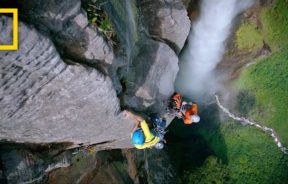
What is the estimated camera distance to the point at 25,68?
782cm

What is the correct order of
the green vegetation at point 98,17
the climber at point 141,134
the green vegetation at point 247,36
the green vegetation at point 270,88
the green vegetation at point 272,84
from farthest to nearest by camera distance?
the green vegetation at point 270,88 → the green vegetation at point 272,84 → the green vegetation at point 247,36 → the climber at point 141,134 → the green vegetation at point 98,17

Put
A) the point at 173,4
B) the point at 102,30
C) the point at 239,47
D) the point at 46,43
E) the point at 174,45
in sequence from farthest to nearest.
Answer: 1. the point at 239,47
2. the point at 174,45
3. the point at 173,4
4. the point at 102,30
5. the point at 46,43

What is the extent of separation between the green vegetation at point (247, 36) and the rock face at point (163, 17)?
7488 mm

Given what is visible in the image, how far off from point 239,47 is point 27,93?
16.1 meters

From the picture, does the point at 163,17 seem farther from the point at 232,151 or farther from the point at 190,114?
the point at 232,151

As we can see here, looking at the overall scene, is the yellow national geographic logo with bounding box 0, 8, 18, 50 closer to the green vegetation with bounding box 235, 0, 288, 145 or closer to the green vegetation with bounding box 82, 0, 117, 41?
the green vegetation with bounding box 82, 0, 117, 41

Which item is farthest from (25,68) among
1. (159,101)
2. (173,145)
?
(173,145)

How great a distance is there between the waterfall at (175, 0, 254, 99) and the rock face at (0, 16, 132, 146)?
10.6 metres

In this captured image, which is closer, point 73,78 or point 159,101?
point 73,78

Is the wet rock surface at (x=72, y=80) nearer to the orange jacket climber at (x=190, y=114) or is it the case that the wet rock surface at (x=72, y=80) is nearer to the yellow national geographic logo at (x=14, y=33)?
the yellow national geographic logo at (x=14, y=33)

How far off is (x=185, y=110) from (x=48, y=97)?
7408 mm

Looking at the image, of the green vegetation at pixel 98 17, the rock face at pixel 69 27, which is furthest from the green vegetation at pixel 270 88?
the rock face at pixel 69 27

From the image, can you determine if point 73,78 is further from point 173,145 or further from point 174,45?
point 173,145

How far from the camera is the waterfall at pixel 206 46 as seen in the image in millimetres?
21094
